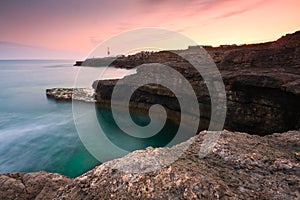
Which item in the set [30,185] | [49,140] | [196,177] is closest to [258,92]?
[196,177]

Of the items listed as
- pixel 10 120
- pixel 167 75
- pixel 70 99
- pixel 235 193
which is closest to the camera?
pixel 235 193

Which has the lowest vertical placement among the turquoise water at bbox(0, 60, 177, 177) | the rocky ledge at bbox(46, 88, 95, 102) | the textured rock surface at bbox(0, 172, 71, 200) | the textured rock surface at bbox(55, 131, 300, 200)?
the turquoise water at bbox(0, 60, 177, 177)

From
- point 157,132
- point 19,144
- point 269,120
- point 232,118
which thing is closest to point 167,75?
point 157,132

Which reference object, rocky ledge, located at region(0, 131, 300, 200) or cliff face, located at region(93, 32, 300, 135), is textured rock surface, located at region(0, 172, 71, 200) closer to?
rocky ledge, located at region(0, 131, 300, 200)

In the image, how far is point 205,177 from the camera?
10.1ft

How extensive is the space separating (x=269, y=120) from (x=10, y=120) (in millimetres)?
24298

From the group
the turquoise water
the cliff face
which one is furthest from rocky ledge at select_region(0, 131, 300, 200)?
the turquoise water

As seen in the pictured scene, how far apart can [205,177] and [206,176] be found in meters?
0.04

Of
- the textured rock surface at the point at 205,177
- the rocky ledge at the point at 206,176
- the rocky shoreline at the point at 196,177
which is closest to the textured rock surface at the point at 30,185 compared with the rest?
the rocky shoreline at the point at 196,177

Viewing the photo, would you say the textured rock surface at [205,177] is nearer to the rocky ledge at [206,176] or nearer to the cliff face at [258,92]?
the rocky ledge at [206,176]

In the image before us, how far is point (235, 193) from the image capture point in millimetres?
2811

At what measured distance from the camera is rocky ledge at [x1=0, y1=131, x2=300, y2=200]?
2857 millimetres

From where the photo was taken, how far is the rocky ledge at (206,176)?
286 centimetres

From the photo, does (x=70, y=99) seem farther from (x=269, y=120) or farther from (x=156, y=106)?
(x=269, y=120)
